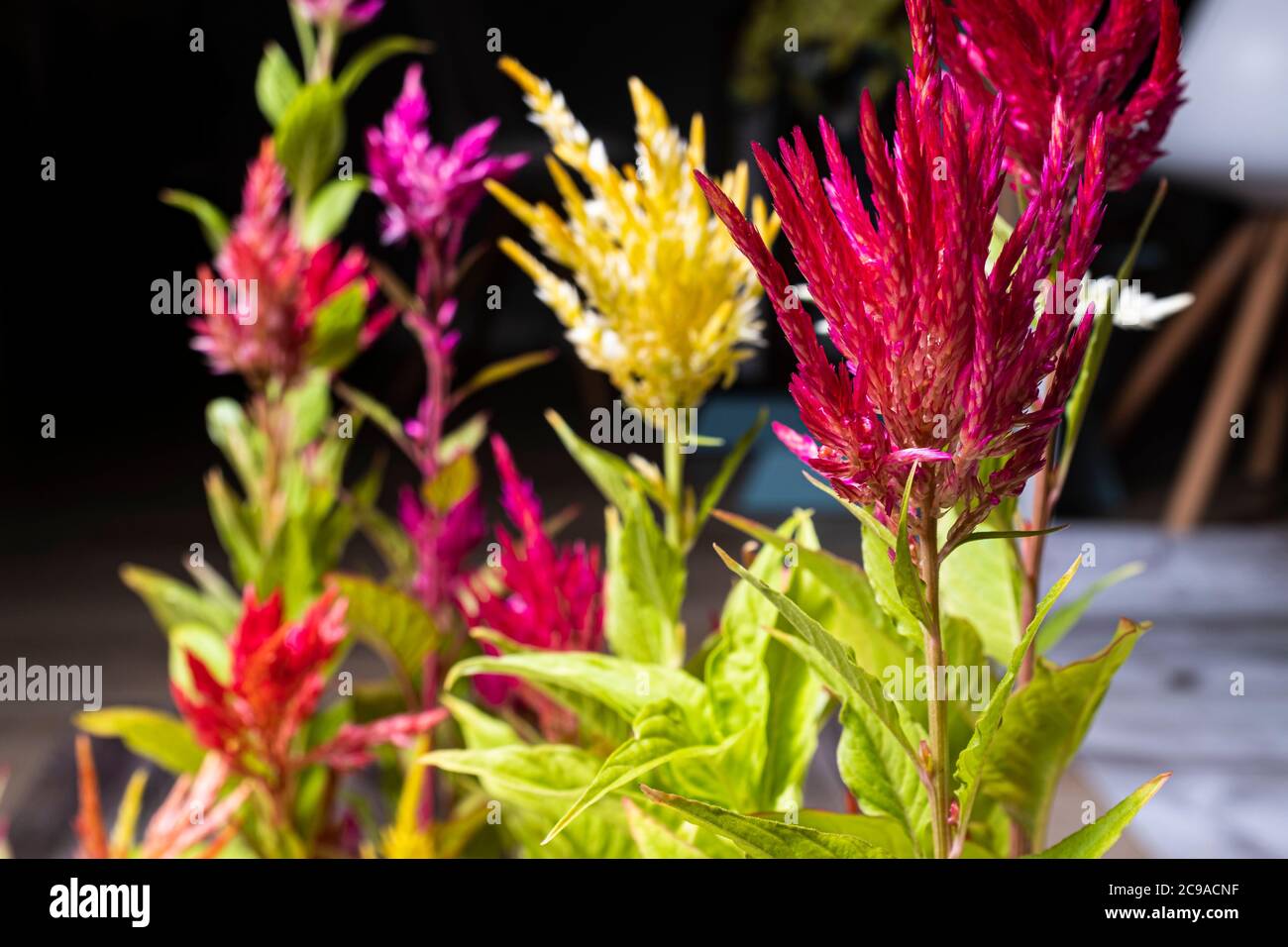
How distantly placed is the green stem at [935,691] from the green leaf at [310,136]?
55 centimetres

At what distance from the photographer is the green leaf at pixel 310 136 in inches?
29.0

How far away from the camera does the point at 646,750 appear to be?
35 centimetres

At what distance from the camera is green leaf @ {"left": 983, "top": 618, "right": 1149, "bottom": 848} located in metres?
0.35

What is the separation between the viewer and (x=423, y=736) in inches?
23.0

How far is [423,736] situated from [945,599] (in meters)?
0.27

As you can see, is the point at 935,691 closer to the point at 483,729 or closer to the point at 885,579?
the point at 885,579

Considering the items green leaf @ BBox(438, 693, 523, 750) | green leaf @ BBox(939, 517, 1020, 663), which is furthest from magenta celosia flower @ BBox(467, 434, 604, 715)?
green leaf @ BBox(939, 517, 1020, 663)

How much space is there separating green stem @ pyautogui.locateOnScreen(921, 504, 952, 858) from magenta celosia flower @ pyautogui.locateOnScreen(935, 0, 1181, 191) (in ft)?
0.34

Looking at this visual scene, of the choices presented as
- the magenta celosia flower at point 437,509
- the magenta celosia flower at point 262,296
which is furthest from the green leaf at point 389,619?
the magenta celosia flower at point 262,296

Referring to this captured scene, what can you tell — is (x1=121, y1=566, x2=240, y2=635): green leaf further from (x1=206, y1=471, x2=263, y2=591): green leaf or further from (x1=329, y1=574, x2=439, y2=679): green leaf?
(x1=329, y1=574, x2=439, y2=679): green leaf

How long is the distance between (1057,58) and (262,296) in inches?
18.3

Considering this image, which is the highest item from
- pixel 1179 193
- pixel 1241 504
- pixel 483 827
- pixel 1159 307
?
pixel 1179 193
